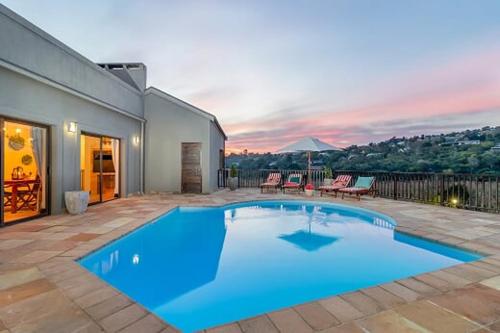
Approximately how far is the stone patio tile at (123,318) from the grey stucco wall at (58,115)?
517 cm

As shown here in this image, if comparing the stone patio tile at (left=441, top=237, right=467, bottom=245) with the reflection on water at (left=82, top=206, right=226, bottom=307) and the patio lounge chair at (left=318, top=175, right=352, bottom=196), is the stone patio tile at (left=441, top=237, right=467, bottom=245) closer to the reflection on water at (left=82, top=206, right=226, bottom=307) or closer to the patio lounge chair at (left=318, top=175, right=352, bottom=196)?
the reflection on water at (left=82, top=206, right=226, bottom=307)

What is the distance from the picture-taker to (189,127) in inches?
429

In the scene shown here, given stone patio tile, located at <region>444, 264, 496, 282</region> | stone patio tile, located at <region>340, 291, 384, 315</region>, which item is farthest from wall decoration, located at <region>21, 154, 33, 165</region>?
stone patio tile, located at <region>444, 264, 496, 282</region>

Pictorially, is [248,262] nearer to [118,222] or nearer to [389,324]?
[389,324]

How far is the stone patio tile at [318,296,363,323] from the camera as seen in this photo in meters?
2.18

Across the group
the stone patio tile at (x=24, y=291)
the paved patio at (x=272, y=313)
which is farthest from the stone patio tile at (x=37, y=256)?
the stone patio tile at (x=24, y=291)

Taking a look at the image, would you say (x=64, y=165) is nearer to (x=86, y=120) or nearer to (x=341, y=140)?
(x=86, y=120)

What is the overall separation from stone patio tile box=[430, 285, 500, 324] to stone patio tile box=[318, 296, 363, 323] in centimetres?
83

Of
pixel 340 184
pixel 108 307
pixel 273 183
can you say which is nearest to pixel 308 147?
pixel 340 184

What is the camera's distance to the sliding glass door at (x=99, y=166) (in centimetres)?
825

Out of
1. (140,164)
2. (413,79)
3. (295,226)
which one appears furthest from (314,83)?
(140,164)

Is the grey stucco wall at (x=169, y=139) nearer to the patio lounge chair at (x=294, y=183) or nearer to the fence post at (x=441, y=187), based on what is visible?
the patio lounge chair at (x=294, y=183)

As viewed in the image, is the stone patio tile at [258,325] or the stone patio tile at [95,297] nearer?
the stone patio tile at [258,325]

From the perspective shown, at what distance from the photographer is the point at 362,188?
9609 millimetres
